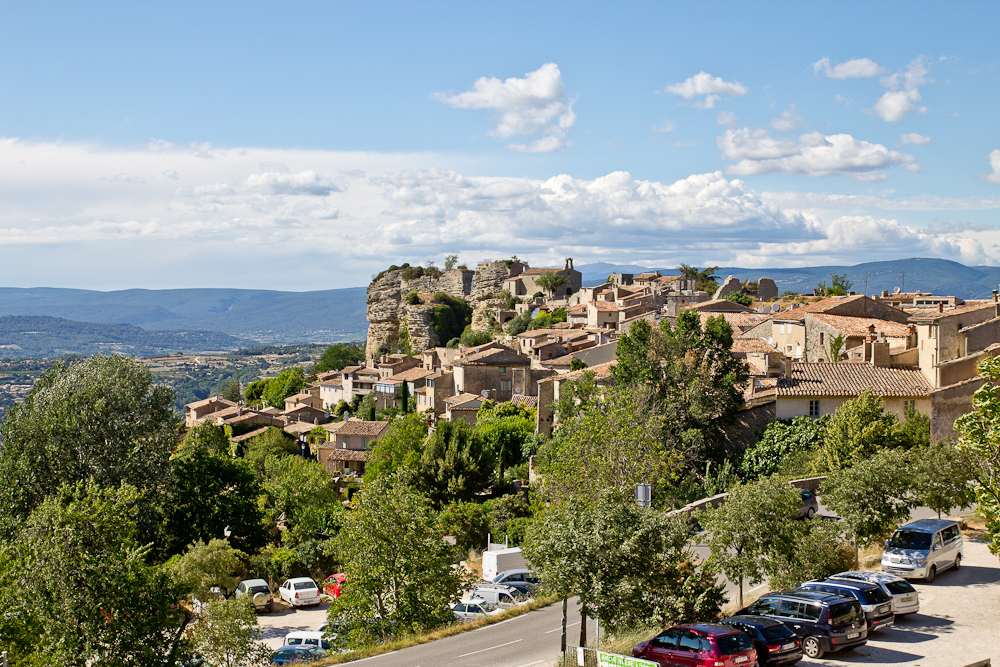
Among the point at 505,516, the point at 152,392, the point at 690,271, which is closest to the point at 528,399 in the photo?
the point at 505,516

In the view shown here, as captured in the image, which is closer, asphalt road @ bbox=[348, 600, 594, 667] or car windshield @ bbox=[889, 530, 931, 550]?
asphalt road @ bbox=[348, 600, 594, 667]

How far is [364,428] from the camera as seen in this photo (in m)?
70.1

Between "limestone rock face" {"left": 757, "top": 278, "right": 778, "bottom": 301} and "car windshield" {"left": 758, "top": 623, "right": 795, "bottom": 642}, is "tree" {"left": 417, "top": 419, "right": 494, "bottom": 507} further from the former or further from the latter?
"limestone rock face" {"left": 757, "top": 278, "right": 778, "bottom": 301}

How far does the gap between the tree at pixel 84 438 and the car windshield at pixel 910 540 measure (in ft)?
91.0

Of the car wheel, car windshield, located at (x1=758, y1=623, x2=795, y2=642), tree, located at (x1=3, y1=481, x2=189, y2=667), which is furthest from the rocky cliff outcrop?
car windshield, located at (x1=758, y1=623, x2=795, y2=642)

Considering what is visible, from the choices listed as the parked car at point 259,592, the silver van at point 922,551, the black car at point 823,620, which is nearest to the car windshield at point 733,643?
the black car at point 823,620

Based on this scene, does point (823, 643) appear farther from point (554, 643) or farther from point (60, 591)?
point (60, 591)

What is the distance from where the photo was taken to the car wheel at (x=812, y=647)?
661 inches

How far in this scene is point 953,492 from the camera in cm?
2455

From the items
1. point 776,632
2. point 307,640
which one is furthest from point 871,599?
point 307,640

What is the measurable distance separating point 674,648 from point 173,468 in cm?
3110

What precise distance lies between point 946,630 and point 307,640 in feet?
60.6

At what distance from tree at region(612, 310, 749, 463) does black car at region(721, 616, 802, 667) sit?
24.4 metres

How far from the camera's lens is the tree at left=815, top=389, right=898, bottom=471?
105 feet
